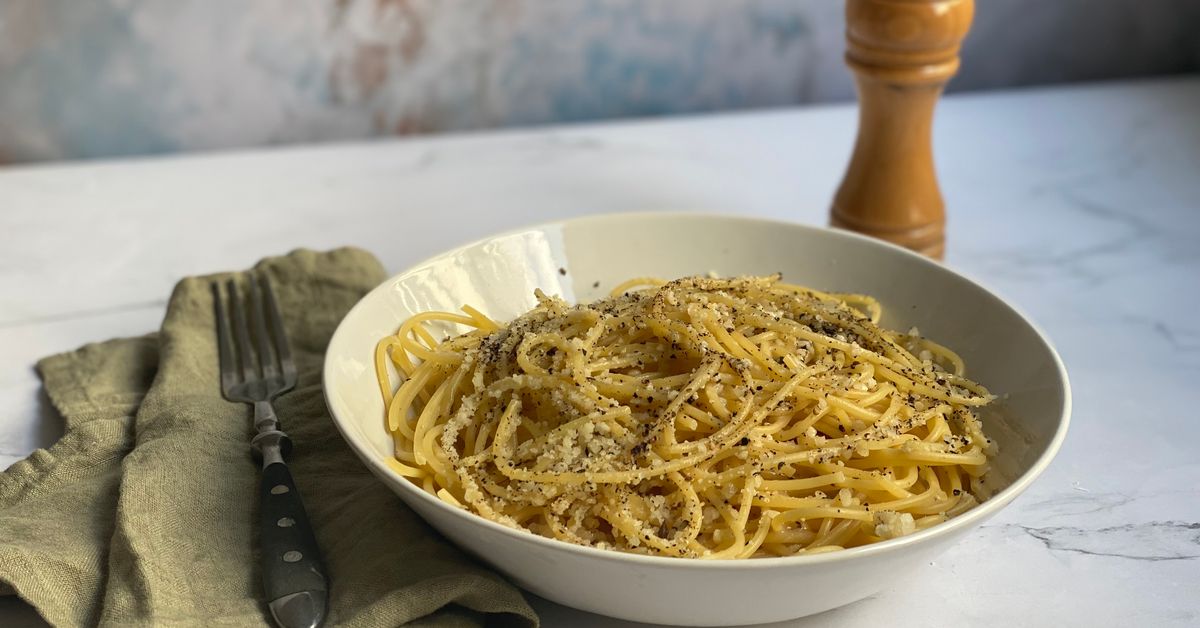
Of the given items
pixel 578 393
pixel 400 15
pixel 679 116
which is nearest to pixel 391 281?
pixel 578 393

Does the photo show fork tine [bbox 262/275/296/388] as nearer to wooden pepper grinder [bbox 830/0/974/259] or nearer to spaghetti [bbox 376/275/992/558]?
spaghetti [bbox 376/275/992/558]

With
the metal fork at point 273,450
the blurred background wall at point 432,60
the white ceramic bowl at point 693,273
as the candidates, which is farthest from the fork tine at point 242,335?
the blurred background wall at point 432,60

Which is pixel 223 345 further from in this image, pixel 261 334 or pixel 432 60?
pixel 432 60

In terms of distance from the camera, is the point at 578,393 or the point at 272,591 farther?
the point at 578,393

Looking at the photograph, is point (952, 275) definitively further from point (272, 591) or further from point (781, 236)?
point (272, 591)

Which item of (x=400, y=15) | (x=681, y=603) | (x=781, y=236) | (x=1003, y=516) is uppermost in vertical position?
(x=400, y=15)

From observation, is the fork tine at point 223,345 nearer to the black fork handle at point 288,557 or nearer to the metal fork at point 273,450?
the metal fork at point 273,450
